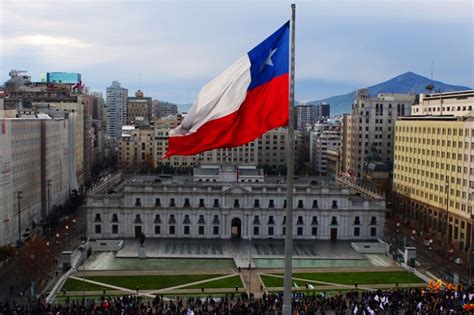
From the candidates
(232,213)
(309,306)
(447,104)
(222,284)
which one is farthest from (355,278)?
(447,104)

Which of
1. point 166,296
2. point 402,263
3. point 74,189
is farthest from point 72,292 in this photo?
point 74,189

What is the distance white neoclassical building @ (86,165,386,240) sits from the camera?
264 ft

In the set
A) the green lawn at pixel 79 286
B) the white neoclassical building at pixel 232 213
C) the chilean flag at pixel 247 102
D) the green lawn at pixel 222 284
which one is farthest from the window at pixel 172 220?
the chilean flag at pixel 247 102

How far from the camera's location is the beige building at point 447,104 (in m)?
94.8

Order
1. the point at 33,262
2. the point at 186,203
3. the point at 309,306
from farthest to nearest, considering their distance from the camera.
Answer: the point at 186,203, the point at 33,262, the point at 309,306

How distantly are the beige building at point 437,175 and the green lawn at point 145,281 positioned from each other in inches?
1348

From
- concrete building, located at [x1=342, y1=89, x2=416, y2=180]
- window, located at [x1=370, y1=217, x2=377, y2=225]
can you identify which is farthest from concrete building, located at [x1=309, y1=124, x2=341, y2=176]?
window, located at [x1=370, y1=217, x2=377, y2=225]

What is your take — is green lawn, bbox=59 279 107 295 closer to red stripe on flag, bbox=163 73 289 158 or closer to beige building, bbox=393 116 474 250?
red stripe on flag, bbox=163 73 289 158

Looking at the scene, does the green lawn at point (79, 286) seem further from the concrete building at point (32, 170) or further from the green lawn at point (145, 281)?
the concrete building at point (32, 170)

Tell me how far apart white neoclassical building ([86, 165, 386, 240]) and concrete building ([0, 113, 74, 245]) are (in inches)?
340

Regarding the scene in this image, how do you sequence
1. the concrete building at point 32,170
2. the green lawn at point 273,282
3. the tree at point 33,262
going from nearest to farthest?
the tree at point 33,262 → the green lawn at point 273,282 → the concrete building at point 32,170

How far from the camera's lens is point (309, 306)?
42312 millimetres

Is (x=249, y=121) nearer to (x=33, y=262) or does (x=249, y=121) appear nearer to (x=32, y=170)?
(x=33, y=262)

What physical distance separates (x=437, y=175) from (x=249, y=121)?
67529 mm
